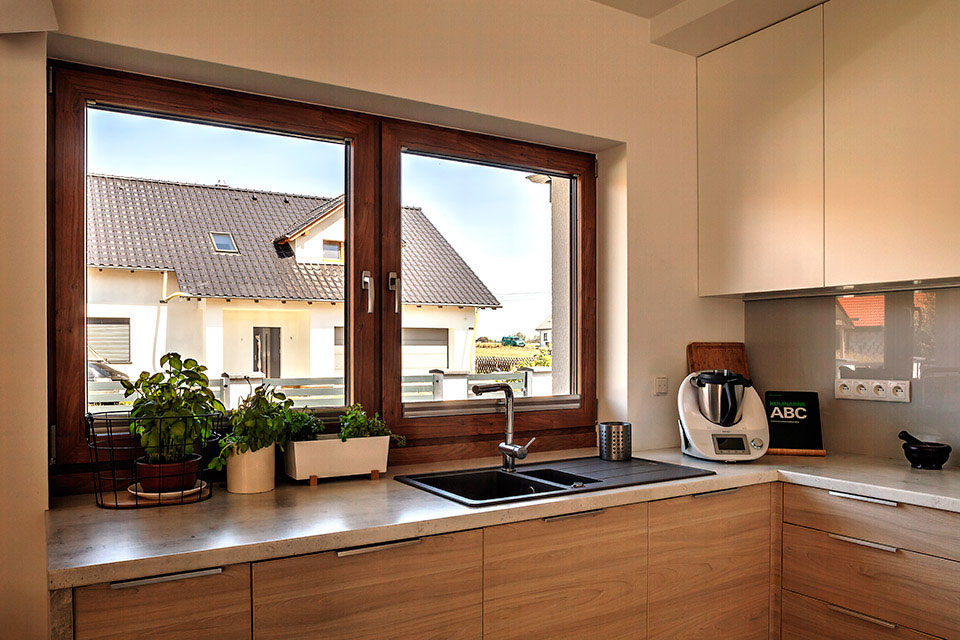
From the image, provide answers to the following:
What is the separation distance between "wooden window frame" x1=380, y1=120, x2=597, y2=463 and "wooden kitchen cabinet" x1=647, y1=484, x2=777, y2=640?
67 centimetres

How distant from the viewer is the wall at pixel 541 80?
6.27 ft

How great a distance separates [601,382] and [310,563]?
156cm

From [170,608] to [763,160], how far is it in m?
2.37

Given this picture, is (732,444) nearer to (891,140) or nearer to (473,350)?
(473,350)

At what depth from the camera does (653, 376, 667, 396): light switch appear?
2.78m

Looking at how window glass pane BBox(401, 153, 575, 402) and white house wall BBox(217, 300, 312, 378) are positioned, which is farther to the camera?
window glass pane BBox(401, 153, 575, 402)

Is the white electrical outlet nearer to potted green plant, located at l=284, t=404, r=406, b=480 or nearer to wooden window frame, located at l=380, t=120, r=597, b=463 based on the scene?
wooden window frame, located at l=380, t=120, r=597, b=463

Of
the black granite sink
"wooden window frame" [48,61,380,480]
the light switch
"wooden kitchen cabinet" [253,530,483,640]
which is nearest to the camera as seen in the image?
"wooden kitchen cabinet" [253,530,483,640]

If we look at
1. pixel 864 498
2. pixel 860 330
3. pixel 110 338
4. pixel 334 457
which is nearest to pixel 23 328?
pixel 110 338

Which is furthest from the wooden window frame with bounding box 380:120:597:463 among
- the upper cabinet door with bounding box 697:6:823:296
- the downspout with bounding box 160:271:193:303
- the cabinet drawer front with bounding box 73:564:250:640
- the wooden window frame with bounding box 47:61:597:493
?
the cabinet drawer front with bounding box 73:564:250:640

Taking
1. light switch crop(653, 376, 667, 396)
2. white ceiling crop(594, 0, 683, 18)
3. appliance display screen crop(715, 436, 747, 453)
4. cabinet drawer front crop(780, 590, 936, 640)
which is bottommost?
cabinet drawer front crop(780, 590, 936, 640)

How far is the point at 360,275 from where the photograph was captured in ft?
7.57

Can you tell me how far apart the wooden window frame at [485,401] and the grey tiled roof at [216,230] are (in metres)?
0.15

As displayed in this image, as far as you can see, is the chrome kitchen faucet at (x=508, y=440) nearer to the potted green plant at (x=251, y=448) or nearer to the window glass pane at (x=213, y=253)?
the window glass pane at (x=213, y=253)
